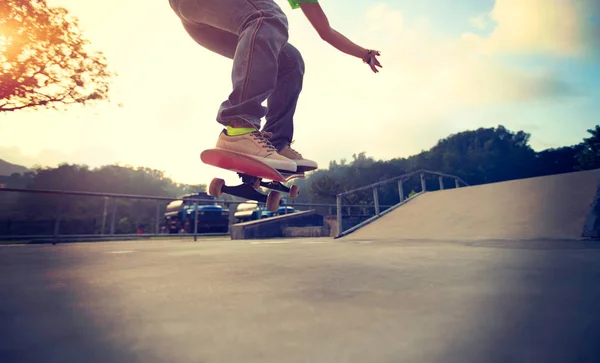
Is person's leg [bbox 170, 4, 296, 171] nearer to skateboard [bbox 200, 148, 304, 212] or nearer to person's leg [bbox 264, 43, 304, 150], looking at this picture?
skateboard [bbox 200, 148, 304, 212]

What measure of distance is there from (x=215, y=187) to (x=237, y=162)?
1.58ft

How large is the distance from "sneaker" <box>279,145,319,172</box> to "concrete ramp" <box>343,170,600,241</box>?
2.32m

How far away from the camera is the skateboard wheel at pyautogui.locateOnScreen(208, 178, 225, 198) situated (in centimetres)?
204

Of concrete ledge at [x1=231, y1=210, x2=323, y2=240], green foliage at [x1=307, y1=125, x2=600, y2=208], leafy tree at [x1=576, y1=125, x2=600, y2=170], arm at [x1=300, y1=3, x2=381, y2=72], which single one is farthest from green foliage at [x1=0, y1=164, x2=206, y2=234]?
leafy tree at [x1=576, y1=125, x2=600, y2=170]

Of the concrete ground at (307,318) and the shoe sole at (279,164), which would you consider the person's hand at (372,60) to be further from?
the concrete ground at (307,318)

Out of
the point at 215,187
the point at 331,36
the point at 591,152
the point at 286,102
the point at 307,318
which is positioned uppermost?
the point at 591,152

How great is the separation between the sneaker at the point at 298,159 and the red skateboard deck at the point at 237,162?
34 cm

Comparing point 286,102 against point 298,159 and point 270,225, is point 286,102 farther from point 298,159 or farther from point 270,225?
point 270,225

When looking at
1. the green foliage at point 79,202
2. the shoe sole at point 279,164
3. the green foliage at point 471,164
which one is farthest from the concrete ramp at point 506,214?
the green foliage at point 471,164

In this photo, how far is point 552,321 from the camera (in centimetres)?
55

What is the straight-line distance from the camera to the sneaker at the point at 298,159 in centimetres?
198

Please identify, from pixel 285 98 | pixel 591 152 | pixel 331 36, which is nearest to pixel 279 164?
pixel 285 98

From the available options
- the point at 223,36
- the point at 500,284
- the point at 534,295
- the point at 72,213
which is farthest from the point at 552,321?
the point at 72,213

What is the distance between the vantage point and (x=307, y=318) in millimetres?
600
